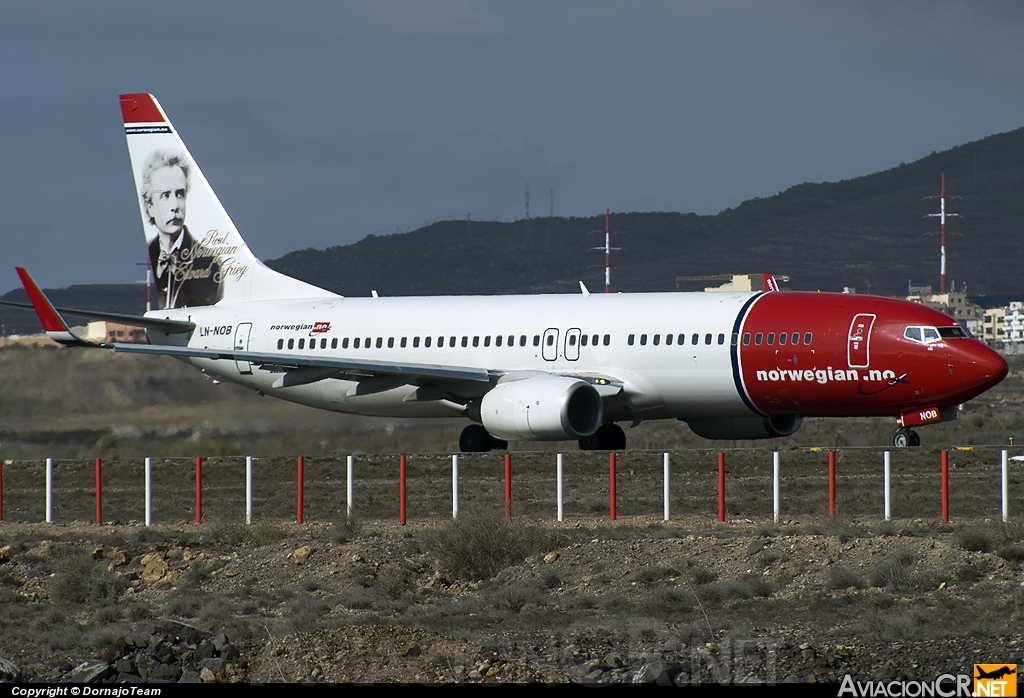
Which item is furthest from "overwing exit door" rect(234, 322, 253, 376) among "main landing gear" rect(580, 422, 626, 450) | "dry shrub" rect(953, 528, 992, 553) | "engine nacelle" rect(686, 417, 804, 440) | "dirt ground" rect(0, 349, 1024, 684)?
"dry shrub" rect(953, 528, 992, 553)

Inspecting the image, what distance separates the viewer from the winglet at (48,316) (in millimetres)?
29141

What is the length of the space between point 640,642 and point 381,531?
24.5ft

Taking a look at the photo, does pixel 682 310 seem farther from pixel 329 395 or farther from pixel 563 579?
pixel 563 579

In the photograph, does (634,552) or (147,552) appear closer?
(634,552)

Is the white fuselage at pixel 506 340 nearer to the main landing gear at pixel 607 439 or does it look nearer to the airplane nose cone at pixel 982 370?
the main landing gear at pixel 607 439

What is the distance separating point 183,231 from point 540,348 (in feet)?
35.7

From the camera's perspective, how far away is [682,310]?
29.6m

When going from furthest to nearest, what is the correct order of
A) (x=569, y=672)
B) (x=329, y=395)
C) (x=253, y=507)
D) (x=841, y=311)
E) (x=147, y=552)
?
1. (x=329, y=395)
2. (x=841, y=311)
3. (x=253, y=507)
4. (x=147, y=552)
5. (x=569, y=672)

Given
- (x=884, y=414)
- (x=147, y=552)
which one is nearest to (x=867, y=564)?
(x=147, y=552)

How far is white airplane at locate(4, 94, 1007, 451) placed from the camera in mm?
27766

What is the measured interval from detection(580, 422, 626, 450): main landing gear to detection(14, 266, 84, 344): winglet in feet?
34.3

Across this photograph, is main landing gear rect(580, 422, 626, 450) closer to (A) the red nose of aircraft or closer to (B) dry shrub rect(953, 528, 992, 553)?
(A) the red nose of aircraft

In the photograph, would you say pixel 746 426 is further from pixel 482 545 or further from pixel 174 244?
pixel 174 244

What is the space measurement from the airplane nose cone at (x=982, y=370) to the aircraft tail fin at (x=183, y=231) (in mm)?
15631
